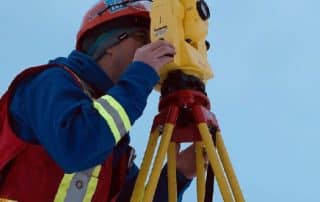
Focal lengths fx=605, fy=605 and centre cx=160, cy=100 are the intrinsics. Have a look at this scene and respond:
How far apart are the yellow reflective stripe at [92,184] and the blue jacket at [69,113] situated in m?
0.18

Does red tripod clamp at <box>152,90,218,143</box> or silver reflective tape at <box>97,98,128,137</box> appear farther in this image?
red tripod clamp at <box>152,90,218,143</box>

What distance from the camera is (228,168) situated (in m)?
2.38

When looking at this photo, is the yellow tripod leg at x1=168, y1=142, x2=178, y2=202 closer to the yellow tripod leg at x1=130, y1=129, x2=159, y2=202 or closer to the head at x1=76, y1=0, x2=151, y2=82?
the yellow tripod leg at x1=130, y1=129, x2=159, y2=202

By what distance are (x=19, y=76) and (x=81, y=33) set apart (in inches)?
18.8

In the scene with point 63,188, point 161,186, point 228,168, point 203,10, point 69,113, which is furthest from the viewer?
point 161,186

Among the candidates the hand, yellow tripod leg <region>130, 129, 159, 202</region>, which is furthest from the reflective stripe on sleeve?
yellow tripod leg <region>130, 129, 159, 202</region>

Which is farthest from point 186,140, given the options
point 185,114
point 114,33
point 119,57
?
point 114,33

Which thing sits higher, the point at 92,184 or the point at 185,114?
the point at 185,114

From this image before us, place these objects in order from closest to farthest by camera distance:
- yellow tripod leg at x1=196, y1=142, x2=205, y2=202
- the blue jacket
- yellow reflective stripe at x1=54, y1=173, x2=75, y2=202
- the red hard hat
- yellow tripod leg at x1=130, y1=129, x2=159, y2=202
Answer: the blue jacket
yellow reflective stripe at x1=54, y1=173, x2=75, y2=202
yellow tripod leg at x1=130, y1=129, x2=159, y2=202
yellow tripod leg at x1=196, y1=142, x2=205, y2=202
the red hard hat

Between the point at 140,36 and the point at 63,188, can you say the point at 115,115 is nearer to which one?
the point at 63,188

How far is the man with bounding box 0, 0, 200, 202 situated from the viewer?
6.74 feet

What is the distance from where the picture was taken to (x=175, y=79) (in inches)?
96.9

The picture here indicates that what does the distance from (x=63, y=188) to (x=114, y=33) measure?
0.74m

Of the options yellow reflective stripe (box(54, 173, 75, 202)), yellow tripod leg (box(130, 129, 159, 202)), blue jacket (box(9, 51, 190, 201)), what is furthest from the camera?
yellow tripod leg (box(130, 129, 159, 202))
